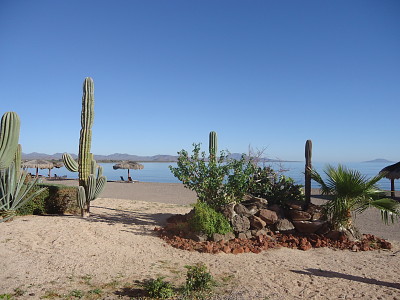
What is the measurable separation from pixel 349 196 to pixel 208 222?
3.37 meters

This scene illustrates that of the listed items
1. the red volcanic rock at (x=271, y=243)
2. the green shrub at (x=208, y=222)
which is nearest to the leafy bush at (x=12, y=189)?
the red volcanic rock at (x=271, y=243)

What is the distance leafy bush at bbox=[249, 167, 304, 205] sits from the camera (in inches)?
350

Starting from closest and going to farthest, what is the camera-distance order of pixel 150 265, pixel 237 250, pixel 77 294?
pixel 77 294
pixel 150 265
pixel 237 250

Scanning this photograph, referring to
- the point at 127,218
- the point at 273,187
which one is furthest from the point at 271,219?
the point at 127,218

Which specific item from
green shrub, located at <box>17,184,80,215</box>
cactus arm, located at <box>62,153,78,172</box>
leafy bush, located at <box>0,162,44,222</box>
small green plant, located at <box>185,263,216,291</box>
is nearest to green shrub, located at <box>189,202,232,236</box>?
small green plant, located at <box>185,263,216,291</box>

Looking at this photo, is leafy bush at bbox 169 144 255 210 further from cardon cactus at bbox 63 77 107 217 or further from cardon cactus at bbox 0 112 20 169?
cardon cactus at bbox 0 112 20 169

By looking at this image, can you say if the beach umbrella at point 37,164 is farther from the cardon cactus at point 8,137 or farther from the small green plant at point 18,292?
the small green plant at point 18,292

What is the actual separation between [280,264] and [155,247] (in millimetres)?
2621

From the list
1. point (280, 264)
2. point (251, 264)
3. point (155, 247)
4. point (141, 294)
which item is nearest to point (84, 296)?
point (141, 294)

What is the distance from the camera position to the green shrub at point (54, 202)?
952 cm

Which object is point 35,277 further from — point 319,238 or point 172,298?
point 319,238

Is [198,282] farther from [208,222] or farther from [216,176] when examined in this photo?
[216,176]

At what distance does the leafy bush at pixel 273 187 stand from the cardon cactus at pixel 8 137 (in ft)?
19.3

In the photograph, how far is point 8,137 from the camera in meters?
6.21
